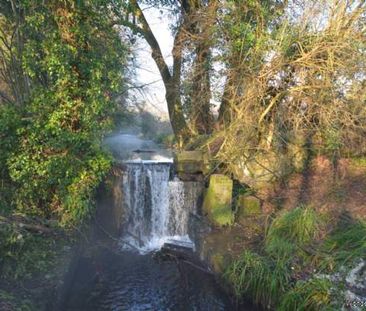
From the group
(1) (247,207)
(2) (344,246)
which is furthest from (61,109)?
(2) (344,246)

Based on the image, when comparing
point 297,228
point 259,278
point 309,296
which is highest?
point 297,228

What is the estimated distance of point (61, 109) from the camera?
7102 mm

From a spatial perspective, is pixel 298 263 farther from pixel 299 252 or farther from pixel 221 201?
pixel 221 201

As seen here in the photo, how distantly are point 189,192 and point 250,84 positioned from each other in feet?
10.7

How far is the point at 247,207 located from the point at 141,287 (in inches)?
120

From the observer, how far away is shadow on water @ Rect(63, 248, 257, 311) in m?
6.15

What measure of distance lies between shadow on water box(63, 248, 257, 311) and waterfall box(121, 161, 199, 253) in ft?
5.07

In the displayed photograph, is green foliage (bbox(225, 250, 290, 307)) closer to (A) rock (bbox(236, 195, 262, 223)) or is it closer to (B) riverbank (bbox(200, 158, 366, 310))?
(B) riverbank (bbox(200, 158, 366, 310))

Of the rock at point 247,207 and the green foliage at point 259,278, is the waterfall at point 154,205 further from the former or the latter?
the green foliage at point 259,278

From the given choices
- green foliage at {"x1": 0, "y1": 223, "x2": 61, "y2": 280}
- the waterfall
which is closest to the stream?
the waterfall

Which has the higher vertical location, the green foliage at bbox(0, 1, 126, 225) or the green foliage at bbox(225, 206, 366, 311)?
the green foliage at bbox(0, 1, 126, 225)

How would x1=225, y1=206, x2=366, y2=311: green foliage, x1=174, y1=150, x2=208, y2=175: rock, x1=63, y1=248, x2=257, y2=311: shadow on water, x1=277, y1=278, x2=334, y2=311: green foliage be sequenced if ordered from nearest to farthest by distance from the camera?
x1=277, y1=278, x2=334, y2=311: green foliage
x1=225, y1=206, x2=366, y2=311: green foliage
x1=63, y1=248, x2=257, y2=311: shadow on water
x1=174, y1=150, x2=208, y2=175: rock

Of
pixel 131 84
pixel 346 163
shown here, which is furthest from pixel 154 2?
pixel 346 163

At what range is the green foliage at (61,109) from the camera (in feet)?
22.5
